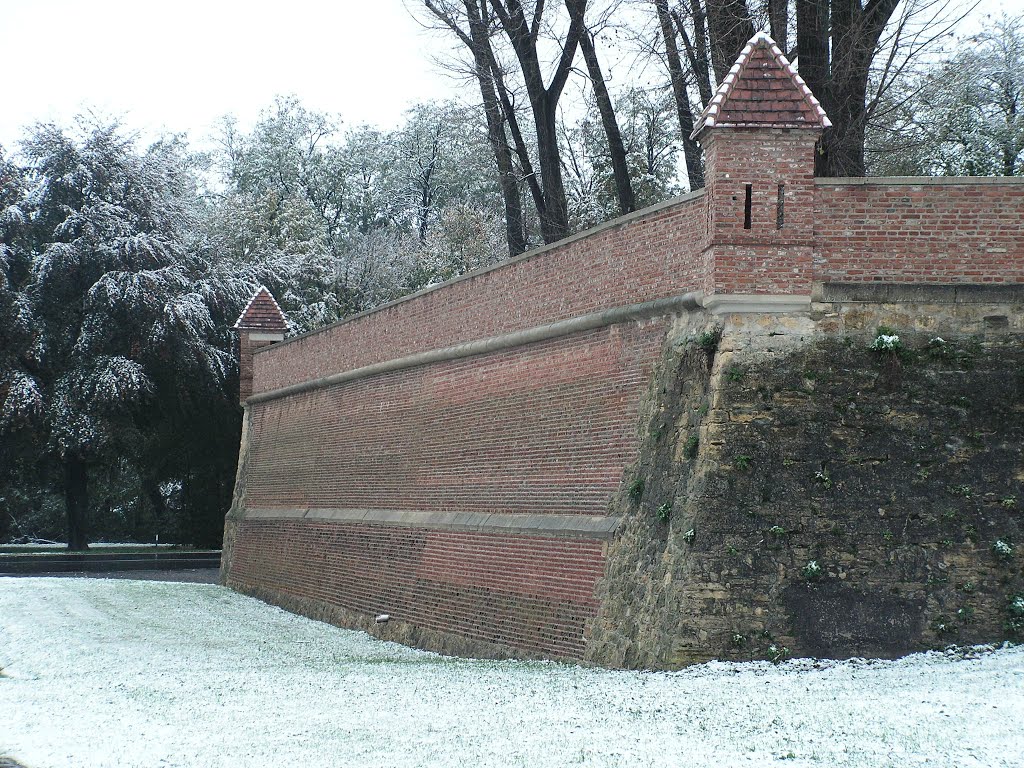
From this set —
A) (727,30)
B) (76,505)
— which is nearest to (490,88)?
(727,30)

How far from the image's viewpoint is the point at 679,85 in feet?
66.3

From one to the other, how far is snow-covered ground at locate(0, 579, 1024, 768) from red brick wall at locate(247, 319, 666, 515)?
2408mm

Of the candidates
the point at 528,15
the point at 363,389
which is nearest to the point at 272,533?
the point at 363,389

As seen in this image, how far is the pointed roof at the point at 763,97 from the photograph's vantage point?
36.9ft

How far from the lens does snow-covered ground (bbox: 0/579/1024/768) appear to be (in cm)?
794

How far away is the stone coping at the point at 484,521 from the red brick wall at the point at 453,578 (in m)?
0.10

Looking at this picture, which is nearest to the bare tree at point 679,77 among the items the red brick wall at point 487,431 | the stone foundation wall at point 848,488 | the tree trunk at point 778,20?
the tree trunk at point 778,20

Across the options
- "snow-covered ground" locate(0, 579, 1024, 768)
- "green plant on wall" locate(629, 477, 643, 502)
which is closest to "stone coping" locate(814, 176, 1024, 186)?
"green plant on wall" locate(629, 477, 643, 502)

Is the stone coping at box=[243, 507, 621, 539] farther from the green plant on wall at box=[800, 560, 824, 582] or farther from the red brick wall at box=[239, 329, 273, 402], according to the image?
the red brick wall at box=[239, 329, 273, 402]

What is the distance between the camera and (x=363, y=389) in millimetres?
20578

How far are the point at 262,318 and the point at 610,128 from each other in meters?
9.25

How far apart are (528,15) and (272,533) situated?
1132cm

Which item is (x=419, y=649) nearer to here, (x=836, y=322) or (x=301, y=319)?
(x=836, y=322)

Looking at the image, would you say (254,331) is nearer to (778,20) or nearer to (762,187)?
(778,20)
